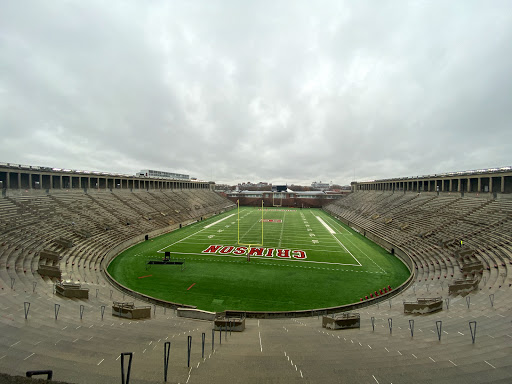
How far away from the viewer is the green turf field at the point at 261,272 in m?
17.6

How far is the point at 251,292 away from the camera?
18.5m

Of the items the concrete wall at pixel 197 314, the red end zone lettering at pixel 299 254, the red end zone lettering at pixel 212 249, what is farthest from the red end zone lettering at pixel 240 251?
the concrete wall at pixel 197 314

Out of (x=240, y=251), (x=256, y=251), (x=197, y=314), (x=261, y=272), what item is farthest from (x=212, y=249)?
(x=197, y=314)

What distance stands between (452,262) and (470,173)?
27.3 metres

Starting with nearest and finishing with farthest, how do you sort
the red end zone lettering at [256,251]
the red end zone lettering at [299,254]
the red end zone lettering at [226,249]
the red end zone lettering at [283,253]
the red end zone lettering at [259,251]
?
the red end zone lettering at [299,254], the red end zone lettering at [259,251], the red end zone lettering at [283,253], the red end zone lettering at [256,251], the red end zone lettering at [226,249]

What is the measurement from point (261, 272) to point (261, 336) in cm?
1183

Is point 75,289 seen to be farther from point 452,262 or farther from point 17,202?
point 452,262

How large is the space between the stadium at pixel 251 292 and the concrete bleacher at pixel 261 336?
0.25 ft

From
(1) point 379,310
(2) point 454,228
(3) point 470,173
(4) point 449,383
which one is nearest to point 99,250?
(1) point 379,310

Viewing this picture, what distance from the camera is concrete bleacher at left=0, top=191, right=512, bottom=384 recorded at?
662cm

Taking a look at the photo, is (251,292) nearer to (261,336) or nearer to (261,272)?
(261,272)

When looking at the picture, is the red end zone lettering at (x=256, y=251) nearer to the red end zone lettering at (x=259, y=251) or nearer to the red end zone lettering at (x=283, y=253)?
the red end zone lettering at (x=259, y=251)

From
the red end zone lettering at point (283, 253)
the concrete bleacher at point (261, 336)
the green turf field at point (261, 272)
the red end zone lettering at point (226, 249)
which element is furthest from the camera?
the red end zone lettering at point (226, 249)

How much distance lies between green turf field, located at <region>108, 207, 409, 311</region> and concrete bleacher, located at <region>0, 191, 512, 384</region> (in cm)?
217
